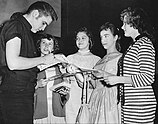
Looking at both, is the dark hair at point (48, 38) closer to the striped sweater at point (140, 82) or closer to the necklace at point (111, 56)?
the necklace at point (111, 56)

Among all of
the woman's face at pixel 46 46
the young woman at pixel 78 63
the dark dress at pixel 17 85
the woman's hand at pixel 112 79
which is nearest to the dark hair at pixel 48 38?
the woman's face at pixel 46 46

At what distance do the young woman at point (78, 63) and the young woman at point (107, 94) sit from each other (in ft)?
0.46

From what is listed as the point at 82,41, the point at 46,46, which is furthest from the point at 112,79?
the point at 46,46

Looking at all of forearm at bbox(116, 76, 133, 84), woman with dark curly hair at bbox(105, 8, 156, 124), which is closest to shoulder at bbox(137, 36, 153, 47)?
woman with dark curly hair at bbox(105, 8, 156, 124)

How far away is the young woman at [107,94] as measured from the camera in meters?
1.24

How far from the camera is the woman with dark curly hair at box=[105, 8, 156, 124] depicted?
1.02 m

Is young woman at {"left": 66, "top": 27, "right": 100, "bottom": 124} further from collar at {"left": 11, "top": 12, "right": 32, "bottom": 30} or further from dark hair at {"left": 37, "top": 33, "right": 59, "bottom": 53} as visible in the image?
collar at {"left": 11, "top": 12, "right": 32, "bottom": 30}

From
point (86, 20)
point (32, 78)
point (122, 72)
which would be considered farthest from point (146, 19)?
point (86, 20)

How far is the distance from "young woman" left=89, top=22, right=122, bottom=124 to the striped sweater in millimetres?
159

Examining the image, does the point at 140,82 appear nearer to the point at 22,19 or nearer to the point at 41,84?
the point at 22,19

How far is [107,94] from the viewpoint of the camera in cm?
127

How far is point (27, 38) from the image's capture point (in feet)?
3.50

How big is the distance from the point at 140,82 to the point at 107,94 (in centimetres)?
28

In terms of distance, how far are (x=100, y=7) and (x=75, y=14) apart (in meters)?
0.18
